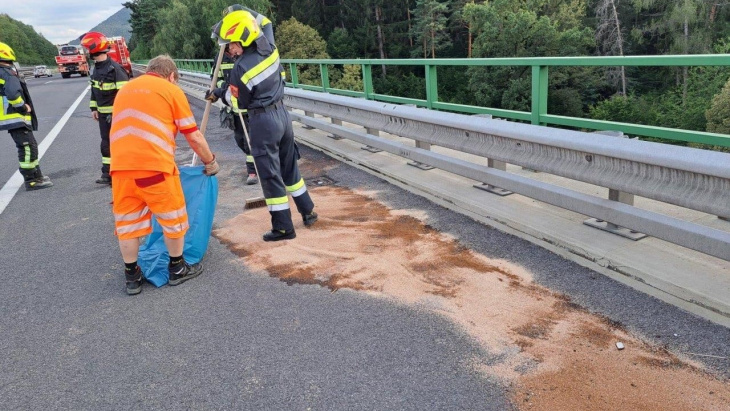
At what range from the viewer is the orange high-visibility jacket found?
408cm

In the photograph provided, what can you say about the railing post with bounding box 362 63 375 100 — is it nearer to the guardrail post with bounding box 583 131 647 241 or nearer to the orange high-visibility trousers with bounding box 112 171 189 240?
the guardrail post with bounding box 583 131 647 241

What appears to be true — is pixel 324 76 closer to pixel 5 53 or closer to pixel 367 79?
pixel 367 79

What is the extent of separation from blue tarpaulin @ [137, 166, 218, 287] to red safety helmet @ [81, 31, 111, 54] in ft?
11.1

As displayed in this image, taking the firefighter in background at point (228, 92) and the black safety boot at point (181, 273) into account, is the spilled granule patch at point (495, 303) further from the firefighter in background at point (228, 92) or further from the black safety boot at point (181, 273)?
the firefighter in background at point (228, 92)

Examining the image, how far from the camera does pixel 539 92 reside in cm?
550

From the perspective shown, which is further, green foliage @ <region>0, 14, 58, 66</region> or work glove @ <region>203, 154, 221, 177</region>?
green foliage @ <region>0, 14, 58, 66</region>

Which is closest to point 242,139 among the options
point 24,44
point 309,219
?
point 309,219

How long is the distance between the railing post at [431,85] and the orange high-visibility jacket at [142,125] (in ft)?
12.4

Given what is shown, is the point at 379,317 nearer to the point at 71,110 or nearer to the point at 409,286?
the point at 409,286

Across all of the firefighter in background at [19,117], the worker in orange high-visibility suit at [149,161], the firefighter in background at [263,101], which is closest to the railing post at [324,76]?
the firefighter in background at [19,117]

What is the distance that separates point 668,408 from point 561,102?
4476 centimetres

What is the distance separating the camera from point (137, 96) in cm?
409

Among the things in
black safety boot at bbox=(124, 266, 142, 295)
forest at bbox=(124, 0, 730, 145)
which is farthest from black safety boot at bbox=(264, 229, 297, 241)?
forest at bbox=(124, 0, 730, 145)

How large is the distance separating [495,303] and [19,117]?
6939mm
